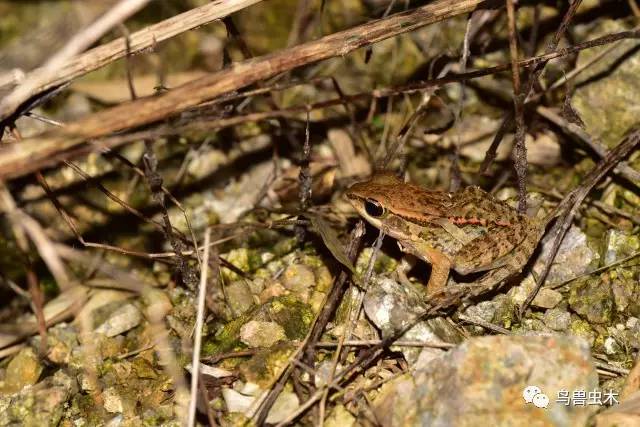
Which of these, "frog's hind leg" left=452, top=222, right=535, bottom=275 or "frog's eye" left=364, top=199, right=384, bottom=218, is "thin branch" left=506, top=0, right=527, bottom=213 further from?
"frog's eye" left=364, top=199, right=384, bottom=218

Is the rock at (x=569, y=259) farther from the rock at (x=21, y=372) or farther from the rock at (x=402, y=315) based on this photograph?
the rock at (x=21, y=372)

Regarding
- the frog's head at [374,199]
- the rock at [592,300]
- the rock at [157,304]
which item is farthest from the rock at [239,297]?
the rock at [592,300]

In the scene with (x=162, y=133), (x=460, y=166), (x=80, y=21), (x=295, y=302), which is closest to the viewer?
(x=162, y=133)

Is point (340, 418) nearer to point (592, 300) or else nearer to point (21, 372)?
point (592, 300)

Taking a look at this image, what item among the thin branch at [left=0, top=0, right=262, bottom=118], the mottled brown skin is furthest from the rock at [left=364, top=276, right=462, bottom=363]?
the thin branch at [left=0, top=0, right=262, bottom=118]

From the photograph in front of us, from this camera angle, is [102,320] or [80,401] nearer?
[80,401]

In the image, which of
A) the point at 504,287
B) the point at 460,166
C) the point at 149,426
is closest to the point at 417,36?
the point at 460,166

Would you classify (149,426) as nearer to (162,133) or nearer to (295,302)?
Result: (295,302)
